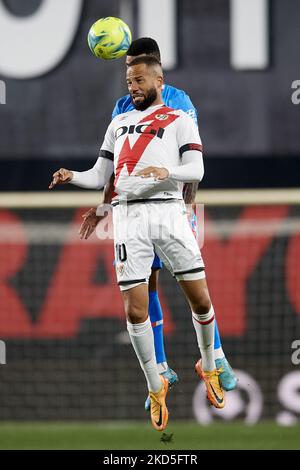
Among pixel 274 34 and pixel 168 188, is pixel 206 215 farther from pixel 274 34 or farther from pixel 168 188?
pixel 168 188

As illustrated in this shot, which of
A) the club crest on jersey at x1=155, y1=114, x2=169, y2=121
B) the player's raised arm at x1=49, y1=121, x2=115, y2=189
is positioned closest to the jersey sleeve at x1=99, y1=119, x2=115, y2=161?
the player's raised arm at x1=49, y1=121, x2=115, y2=189

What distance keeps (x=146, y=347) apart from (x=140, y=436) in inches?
181

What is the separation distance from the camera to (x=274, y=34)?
11289mm

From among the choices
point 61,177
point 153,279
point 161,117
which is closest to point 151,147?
point 161,117

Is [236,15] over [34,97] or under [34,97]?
over

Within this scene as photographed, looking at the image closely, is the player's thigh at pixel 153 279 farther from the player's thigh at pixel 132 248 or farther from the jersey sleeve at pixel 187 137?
the jersey sleeve at pixel 187 137

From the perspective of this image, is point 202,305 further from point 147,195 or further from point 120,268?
point 147,195

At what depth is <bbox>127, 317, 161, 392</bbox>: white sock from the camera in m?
6.37

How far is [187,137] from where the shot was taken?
6.20 meters

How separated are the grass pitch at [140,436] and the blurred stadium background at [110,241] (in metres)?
0.04

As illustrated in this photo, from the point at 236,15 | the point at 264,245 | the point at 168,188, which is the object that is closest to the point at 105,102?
the point at 236,15

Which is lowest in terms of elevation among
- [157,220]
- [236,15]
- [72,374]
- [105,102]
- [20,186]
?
[72,374]

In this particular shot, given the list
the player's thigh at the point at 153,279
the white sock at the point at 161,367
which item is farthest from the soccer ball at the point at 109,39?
the white sock at the point at 161,367

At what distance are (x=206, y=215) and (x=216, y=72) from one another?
1.66 metres
